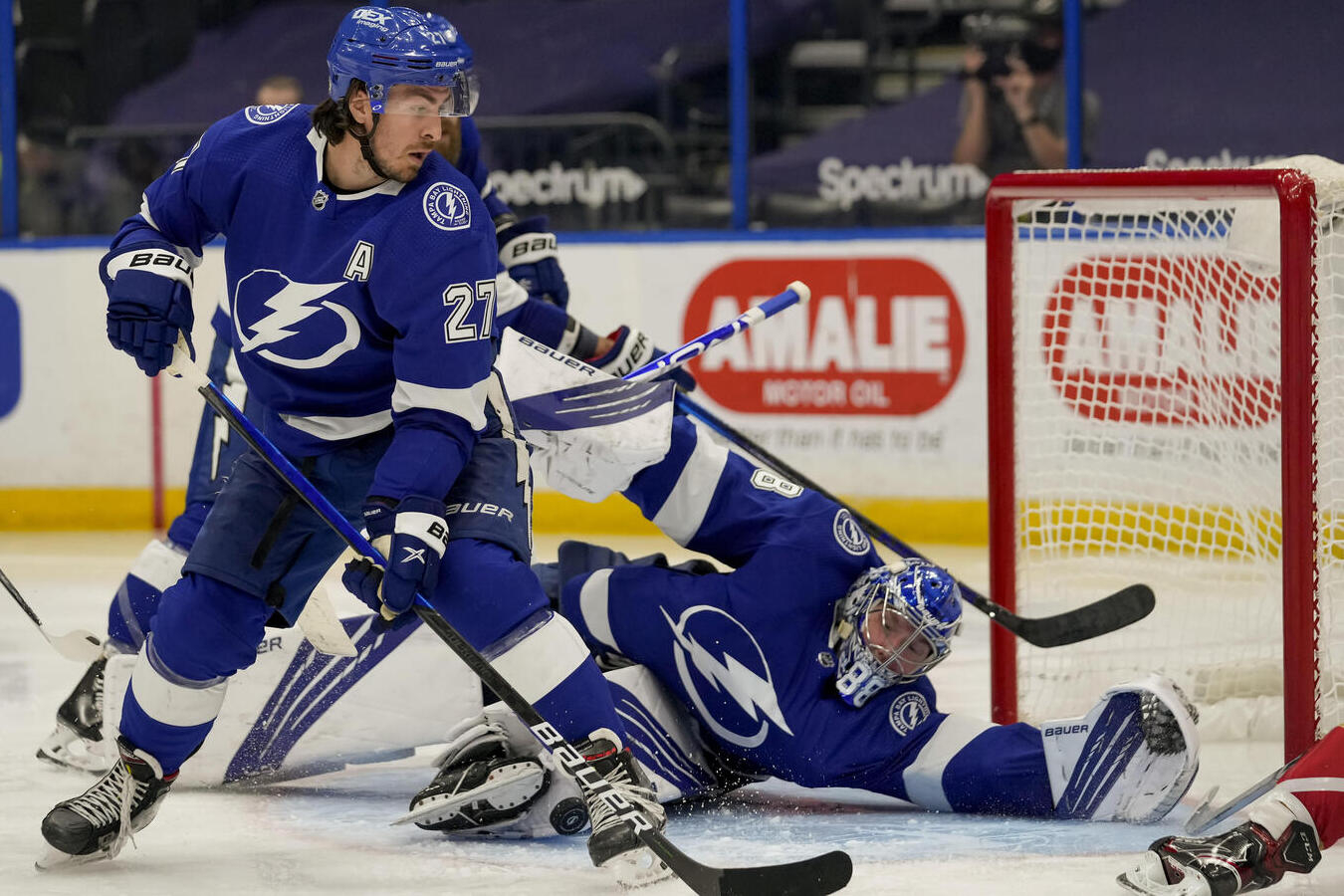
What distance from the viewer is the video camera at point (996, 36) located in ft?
19.7

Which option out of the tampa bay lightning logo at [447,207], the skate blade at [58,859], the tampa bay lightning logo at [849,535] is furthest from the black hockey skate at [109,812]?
the tampa bay lightning logo at [849,535]

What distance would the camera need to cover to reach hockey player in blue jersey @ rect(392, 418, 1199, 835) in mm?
3035

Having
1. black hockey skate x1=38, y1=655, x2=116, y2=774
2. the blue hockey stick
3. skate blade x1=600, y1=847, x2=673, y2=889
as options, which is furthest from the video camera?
skate blade x1=600, y1=847, x2=673, y2=889

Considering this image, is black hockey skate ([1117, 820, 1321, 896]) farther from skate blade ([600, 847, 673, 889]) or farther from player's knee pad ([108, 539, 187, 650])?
player's knee pad ([108, 539, 187, 650])

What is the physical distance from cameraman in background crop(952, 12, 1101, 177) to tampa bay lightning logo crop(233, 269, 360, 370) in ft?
11.7

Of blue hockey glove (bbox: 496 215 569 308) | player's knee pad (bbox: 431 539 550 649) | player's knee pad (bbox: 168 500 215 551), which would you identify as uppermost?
blue hockey glove (bbox: 496 215 569 308)

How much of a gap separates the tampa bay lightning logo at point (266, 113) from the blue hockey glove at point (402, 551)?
0.57 meters

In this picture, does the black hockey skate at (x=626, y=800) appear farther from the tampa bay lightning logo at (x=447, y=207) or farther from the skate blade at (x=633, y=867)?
the tampa bay lightning logo at (x=447, y=207)

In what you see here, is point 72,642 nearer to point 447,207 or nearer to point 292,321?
point 292,321

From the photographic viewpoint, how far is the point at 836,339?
19.6 feet

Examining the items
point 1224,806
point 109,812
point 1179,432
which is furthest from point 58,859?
point 1179,432

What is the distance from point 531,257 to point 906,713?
4.40 ft

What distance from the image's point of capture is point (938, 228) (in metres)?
5.96

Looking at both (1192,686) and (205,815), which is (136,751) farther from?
(1192,686)
